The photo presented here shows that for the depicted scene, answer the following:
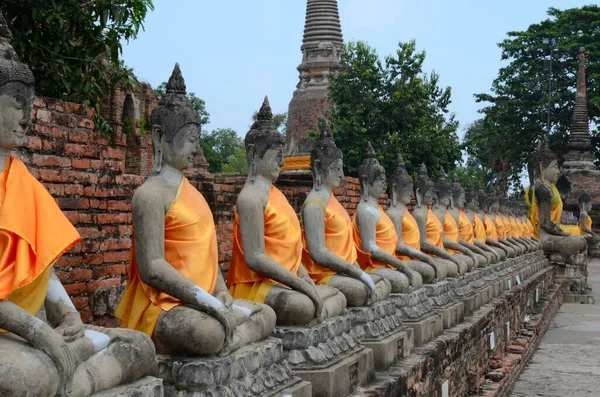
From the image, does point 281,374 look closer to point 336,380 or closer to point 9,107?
point 336,380

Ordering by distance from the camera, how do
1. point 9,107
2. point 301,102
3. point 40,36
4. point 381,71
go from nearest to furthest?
point 9,107 → point 40,36 → point 381,71 → point 301,102

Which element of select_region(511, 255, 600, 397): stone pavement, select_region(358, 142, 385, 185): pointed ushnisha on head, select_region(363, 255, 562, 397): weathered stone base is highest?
select_region(358, 142, 385, 185): pointed ushnisha on head

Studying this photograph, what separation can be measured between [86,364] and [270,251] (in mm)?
1925

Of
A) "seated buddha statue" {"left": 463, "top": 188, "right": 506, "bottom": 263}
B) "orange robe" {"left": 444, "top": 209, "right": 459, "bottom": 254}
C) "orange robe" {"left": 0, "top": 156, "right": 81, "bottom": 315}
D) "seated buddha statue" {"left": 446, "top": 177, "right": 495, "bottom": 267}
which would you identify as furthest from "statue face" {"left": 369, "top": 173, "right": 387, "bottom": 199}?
"seated buddha statue" {"left": 463, "top": 188, "right": 506, "bottom": 263}

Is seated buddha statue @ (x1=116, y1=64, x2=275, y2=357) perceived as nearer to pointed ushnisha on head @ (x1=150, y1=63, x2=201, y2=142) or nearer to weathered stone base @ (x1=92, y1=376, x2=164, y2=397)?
pointed ushnisha on head @ (x1=150, y1=63, x2=201, y2=142)

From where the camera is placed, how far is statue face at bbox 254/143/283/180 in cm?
502

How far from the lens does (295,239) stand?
501cm

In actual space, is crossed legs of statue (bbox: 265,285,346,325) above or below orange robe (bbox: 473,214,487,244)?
below

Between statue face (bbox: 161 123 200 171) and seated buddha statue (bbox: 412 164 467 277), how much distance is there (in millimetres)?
5030

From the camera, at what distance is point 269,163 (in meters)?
5.02

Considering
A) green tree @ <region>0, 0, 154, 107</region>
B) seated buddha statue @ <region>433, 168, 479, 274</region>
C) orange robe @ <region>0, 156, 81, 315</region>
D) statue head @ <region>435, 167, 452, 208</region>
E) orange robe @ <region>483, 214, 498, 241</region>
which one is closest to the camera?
orange robe @ <region>0, 156, 81, 315</region>

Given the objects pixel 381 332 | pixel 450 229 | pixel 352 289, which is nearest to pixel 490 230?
pixel 450 229

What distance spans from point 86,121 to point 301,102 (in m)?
28.1

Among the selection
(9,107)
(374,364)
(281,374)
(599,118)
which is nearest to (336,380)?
(281,374)
